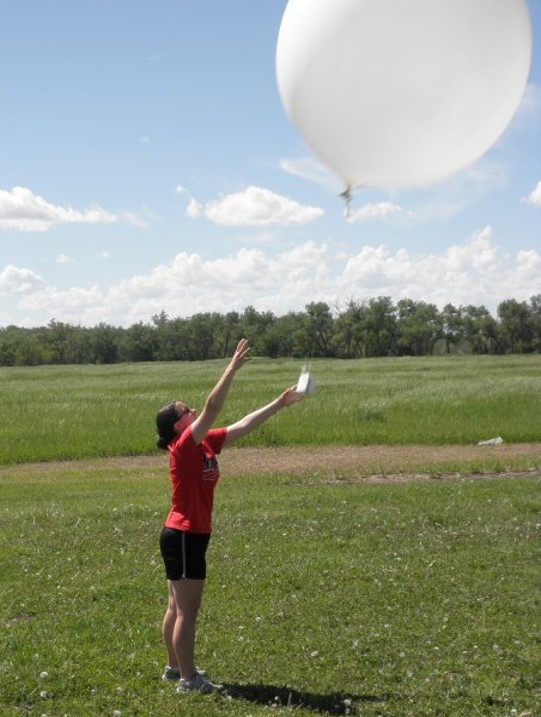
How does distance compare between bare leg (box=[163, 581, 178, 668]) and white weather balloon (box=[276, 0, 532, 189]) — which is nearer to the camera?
white weather balloon (box=[276, 0, 532, 189])

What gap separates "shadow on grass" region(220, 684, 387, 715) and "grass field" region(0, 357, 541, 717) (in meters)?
0.02

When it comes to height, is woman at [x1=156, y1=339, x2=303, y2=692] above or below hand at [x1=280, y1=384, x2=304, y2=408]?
below

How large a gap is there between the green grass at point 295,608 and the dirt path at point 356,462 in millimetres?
4333

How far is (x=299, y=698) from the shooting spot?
6438 mm

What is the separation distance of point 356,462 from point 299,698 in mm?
14453

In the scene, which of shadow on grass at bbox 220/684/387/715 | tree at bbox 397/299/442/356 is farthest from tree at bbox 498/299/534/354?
shadow on grass at bbox 220/684/387/715

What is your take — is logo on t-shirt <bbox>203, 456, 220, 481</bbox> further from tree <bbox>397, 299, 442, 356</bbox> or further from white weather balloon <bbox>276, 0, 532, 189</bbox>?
tree <bbox>397, 299, 442, 356</bbox>

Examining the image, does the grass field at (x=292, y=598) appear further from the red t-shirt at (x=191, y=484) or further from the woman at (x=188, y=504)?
the red t-shirt at (x=191, y=484)

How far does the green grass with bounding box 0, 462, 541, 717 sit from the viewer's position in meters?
6.48

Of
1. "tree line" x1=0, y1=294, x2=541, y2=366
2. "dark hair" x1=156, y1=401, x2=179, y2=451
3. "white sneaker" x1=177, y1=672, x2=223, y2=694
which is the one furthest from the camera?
"tree line" x1=0, y1=294, x2=541, y2=366

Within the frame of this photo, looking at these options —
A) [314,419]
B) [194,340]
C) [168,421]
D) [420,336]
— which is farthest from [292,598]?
[194,340]

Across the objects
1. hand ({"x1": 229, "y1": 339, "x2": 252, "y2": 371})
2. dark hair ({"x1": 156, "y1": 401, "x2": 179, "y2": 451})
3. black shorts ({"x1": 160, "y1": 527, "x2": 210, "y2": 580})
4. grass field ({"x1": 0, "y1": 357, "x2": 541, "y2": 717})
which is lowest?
grass field ({"x1": 0, "y1": 357, "x2": 541, "y2": 717})

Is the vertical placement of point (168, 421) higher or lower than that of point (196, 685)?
Result: higher

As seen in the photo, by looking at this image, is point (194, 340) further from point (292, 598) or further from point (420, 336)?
point (292, 598)
